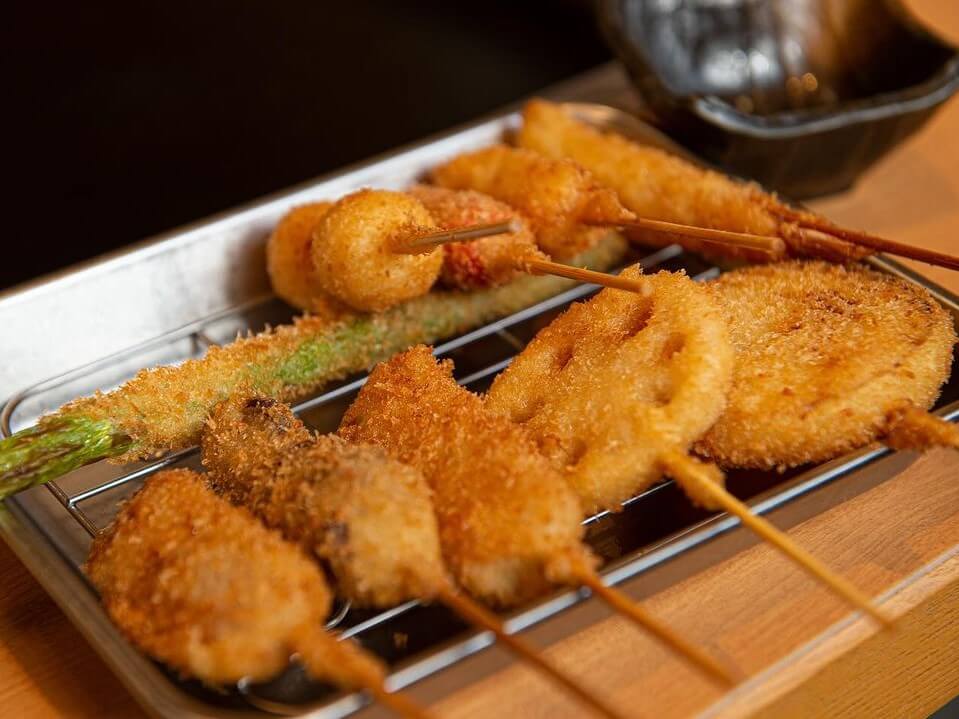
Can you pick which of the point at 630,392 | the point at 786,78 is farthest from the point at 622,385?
the point at 786,78

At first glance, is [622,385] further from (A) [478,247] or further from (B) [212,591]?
(B) [212,591]

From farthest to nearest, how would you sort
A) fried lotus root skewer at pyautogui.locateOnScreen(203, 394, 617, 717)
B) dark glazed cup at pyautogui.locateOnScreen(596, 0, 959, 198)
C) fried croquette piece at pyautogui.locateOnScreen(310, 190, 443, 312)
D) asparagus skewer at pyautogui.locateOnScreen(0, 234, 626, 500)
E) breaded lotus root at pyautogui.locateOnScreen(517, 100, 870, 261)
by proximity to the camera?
dark glazed cup at pyautogui.locateOnScreen(596, 0, 959, 198)
breaded lotus root at pyautogui.locateOnScreen(517, 100, 870, 261)
fried croquette piece at pyautogui.locateOnScreen(310, 190, 443, 312)
asparagus skewer at pyautogui.locateOnScreen(0, 234, 626, 500)
fried lotus root skewer at pyautogui.locateOnScreen(203, 394, 617, 717)

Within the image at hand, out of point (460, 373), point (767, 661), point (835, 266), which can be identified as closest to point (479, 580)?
point (767, 661)

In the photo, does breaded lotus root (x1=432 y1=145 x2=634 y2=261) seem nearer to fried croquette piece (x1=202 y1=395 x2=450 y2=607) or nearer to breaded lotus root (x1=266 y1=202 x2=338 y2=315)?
breaded lotus root (x1=266 y1=202 x2=338 y2=315)

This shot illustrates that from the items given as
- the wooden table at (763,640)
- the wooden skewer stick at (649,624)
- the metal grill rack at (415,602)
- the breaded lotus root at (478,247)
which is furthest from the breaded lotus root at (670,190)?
the wooden skewer stick at (649,624)

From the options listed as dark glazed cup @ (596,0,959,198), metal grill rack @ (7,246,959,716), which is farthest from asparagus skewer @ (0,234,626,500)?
dark glazed cup @ (596,0,959,198)

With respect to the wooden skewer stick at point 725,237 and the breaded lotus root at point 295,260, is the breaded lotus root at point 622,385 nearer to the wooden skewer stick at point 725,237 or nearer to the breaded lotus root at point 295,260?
the wooden skewer stick at point 725,237
